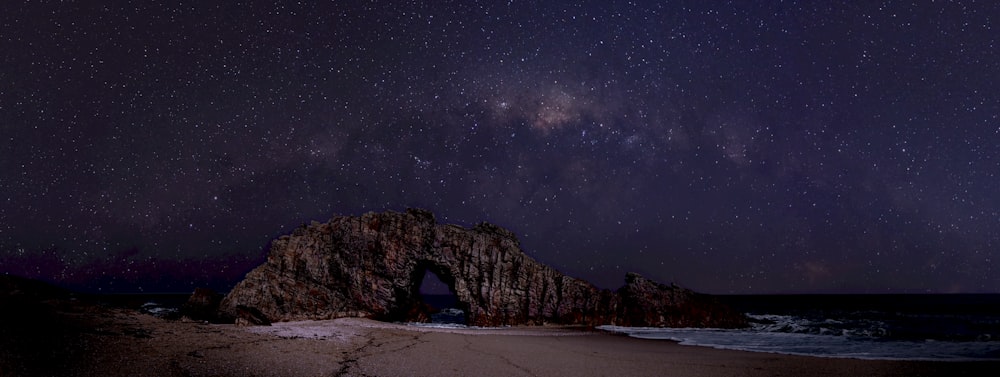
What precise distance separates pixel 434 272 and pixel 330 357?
2370 cm

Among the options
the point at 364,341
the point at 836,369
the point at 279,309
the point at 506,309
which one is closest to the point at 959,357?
the point at 836,369

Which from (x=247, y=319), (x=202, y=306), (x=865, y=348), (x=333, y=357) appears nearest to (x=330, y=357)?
(x=333, y=357)

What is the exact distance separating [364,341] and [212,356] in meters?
6.93

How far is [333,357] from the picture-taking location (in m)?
11.8

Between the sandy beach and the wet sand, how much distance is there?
25 millimetres

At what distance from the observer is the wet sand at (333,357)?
7605mm

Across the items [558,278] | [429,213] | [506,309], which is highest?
[429,213]

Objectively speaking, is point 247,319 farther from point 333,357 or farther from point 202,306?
point 202,306

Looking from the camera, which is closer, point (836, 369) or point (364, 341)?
point (836, 369)

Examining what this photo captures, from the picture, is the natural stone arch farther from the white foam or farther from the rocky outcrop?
the white foam

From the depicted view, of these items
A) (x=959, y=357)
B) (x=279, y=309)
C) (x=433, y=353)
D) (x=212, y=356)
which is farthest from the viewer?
(x=279, y=309)

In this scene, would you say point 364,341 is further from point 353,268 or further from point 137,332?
point 353,268

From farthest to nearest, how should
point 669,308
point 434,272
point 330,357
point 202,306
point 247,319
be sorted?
1. point 434,272
2. point 669,308
3. point 202,306
4. point 247,319
5. point 330,357

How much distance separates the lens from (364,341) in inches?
640
